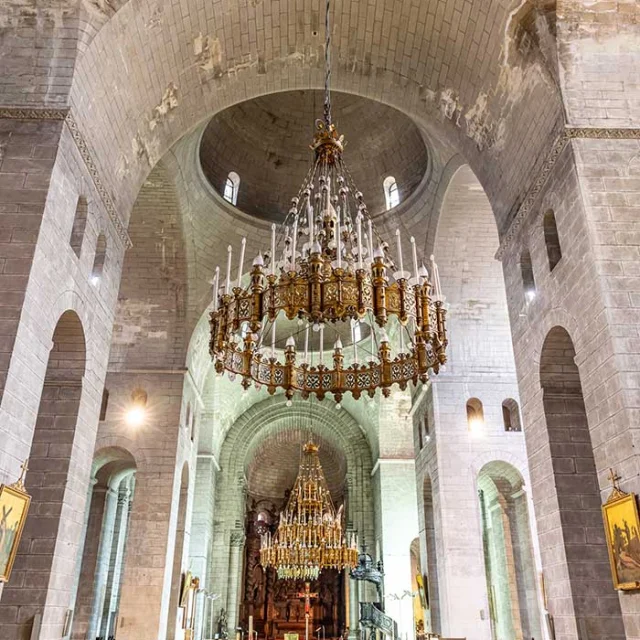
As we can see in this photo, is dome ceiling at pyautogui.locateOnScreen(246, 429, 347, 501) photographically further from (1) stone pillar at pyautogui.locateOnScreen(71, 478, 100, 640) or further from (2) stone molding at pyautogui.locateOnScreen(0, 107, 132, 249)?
(2) stone molding at pyautogui.locateOnScreen(0, 107, 132, 249)

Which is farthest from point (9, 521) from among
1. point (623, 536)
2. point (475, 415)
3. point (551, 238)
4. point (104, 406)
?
point (475, 415)

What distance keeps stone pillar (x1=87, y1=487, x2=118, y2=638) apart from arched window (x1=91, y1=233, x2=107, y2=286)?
9.89 m

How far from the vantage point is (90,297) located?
861 centimetres

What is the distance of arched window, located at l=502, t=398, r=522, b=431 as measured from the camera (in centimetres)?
1489

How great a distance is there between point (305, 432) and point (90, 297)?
19.6 m

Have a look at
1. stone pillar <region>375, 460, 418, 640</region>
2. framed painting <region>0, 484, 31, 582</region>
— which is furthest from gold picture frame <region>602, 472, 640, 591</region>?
stone pillar <region>375, 460, 418, 640</region>

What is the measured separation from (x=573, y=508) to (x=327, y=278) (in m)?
4.46

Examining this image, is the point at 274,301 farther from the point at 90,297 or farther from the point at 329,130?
the point at 90,297

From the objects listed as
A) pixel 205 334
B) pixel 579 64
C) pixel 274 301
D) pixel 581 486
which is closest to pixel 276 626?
pixel 205 334

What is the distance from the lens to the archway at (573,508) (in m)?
7.21

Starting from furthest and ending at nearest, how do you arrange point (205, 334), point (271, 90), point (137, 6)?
point (205, 334) < point (271, 90) < point (137, 6)

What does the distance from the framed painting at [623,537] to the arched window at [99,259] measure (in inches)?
293

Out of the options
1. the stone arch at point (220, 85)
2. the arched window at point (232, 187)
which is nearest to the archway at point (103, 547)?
the arched window at point (232, 187)

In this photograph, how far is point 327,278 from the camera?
666 centimetres
